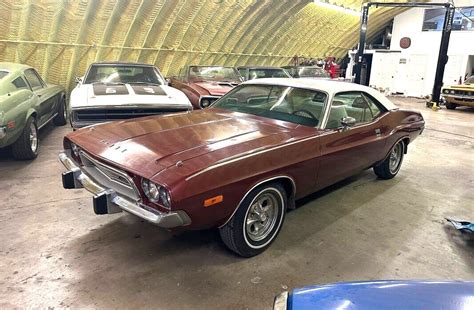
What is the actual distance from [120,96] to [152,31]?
7525 millimetres

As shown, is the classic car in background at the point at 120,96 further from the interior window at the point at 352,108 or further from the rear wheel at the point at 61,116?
the interior window at the point at 352,108

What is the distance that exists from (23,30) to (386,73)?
694 inches

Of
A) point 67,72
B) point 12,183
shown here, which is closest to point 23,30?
point 67,72

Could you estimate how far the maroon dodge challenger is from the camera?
2.38 m

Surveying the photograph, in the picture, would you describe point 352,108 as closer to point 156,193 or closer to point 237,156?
point 237,156

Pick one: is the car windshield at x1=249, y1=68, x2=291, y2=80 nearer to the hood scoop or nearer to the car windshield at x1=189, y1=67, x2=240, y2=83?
the car windshield at x1=189, y1=67, x2=240, y2=83

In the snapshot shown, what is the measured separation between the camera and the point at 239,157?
8.49 ft

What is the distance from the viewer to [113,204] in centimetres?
256

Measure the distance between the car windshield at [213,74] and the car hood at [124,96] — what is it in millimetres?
2671

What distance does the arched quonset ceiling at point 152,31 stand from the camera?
30.7ft

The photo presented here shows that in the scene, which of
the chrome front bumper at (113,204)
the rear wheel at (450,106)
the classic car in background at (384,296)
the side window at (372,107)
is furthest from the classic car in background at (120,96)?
the rear wheel at (450,106)

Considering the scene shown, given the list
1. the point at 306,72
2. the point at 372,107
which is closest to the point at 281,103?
the point at 372,107

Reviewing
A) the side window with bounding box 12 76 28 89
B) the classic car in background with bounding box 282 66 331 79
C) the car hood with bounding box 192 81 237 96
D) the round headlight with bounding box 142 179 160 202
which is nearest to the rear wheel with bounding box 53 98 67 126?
the side window with bounding box 12 76 28 89

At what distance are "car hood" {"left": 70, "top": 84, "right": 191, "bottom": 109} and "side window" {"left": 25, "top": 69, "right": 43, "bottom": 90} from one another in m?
0.88
